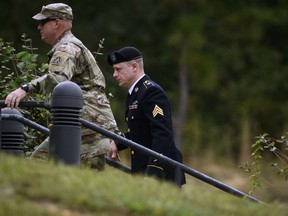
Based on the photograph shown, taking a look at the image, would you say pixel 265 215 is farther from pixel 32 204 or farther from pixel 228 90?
pixel 228 90

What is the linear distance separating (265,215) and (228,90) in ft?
82.5

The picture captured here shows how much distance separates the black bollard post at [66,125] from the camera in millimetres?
9328

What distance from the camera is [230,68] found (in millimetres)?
34656

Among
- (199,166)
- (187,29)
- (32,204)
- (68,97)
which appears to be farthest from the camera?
(187,29)

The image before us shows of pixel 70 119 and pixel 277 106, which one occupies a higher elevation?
pixel 70 119

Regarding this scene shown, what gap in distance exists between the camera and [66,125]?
30.9ft

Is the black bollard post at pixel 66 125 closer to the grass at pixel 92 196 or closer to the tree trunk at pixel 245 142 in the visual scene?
the grass at pixel 92 196

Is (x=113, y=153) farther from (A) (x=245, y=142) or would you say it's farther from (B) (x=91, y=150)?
(A) (x=245, y=142)

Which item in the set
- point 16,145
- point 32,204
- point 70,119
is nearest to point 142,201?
point 32,204

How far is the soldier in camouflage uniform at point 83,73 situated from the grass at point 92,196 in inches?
88.7

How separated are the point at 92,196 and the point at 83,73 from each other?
339 centimetres

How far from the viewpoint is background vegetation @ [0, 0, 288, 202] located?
3081cm

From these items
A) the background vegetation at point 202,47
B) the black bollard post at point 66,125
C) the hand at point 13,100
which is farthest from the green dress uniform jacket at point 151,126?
the background vegetation at point 202,47

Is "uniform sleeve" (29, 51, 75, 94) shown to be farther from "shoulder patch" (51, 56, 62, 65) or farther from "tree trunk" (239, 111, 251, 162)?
"tree trunk" (239, 111, 251, 162)
